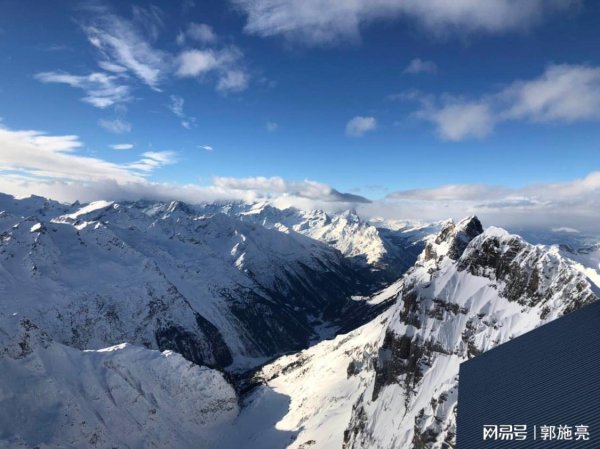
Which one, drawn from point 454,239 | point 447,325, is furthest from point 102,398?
point 454,239

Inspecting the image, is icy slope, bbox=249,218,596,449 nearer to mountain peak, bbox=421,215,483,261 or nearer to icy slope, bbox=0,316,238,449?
mountain peak, bbox=421,215,483,261

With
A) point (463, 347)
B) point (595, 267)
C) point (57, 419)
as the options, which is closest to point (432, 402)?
point (463, 347)

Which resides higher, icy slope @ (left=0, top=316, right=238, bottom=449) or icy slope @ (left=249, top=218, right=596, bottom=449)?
icy slope @ (left=249, top=218, right=596, bottom=449)

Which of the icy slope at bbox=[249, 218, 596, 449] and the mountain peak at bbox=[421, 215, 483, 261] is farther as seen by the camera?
the mountain peak at bbox=[421, 215, 483, 261]

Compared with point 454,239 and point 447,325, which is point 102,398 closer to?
point 447,325

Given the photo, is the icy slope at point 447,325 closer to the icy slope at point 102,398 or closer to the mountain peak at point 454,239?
the mountain peak at point 454,239

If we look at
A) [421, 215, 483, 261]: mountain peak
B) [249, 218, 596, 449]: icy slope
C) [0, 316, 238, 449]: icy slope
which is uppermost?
[421, 215, 483, 261]: mountain peak

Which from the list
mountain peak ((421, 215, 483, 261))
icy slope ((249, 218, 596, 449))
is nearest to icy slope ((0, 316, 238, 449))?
icy slope ((249, 218, 596, 449))

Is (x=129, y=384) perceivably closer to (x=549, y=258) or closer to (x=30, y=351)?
(x=30, y=351)

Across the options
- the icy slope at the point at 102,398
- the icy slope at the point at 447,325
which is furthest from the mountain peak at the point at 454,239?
the icy slope at the point at 102,398
